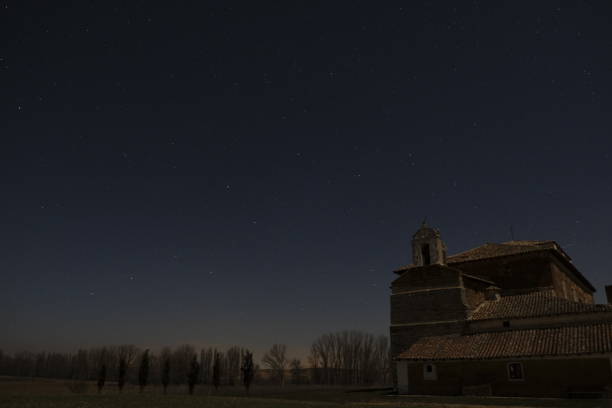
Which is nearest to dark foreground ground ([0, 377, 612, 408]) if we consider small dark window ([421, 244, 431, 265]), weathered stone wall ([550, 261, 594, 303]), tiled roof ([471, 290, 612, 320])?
tiled roof ([471, 290, 612, 320])

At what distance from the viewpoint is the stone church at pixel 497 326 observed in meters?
22.8

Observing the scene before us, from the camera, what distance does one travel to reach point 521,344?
2516 centimetres

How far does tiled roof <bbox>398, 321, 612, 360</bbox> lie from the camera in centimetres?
2292

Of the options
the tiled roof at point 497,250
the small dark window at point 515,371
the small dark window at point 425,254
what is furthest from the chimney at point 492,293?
the small dark window at point 515,371

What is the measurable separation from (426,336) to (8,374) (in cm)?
15263

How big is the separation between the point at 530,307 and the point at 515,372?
620 cm

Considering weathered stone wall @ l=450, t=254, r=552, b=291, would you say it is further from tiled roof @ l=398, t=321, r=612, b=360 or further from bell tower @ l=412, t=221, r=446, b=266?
tiled roof @ l=398, t=321, r=612, b=360

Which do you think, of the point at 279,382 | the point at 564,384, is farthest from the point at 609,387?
the point at 279,382

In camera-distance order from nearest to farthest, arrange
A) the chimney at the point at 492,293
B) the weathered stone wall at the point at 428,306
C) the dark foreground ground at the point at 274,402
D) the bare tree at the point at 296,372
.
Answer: the dark foreground ground at the point at 274,402
the weathered stone wall at the point at 428,306
the chimney at the point at 492,293
the bare tree at the point at 296,372

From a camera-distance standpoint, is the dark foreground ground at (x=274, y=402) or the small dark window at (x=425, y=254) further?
the small dark window at (x=425, y=254)

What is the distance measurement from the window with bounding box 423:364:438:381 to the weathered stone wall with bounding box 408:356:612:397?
20 centimetres

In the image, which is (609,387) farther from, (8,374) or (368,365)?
(8,374)

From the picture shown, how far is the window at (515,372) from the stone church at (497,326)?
0.17 feet

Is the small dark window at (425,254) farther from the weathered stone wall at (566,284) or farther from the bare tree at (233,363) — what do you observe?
the bare tree at (233,363)
